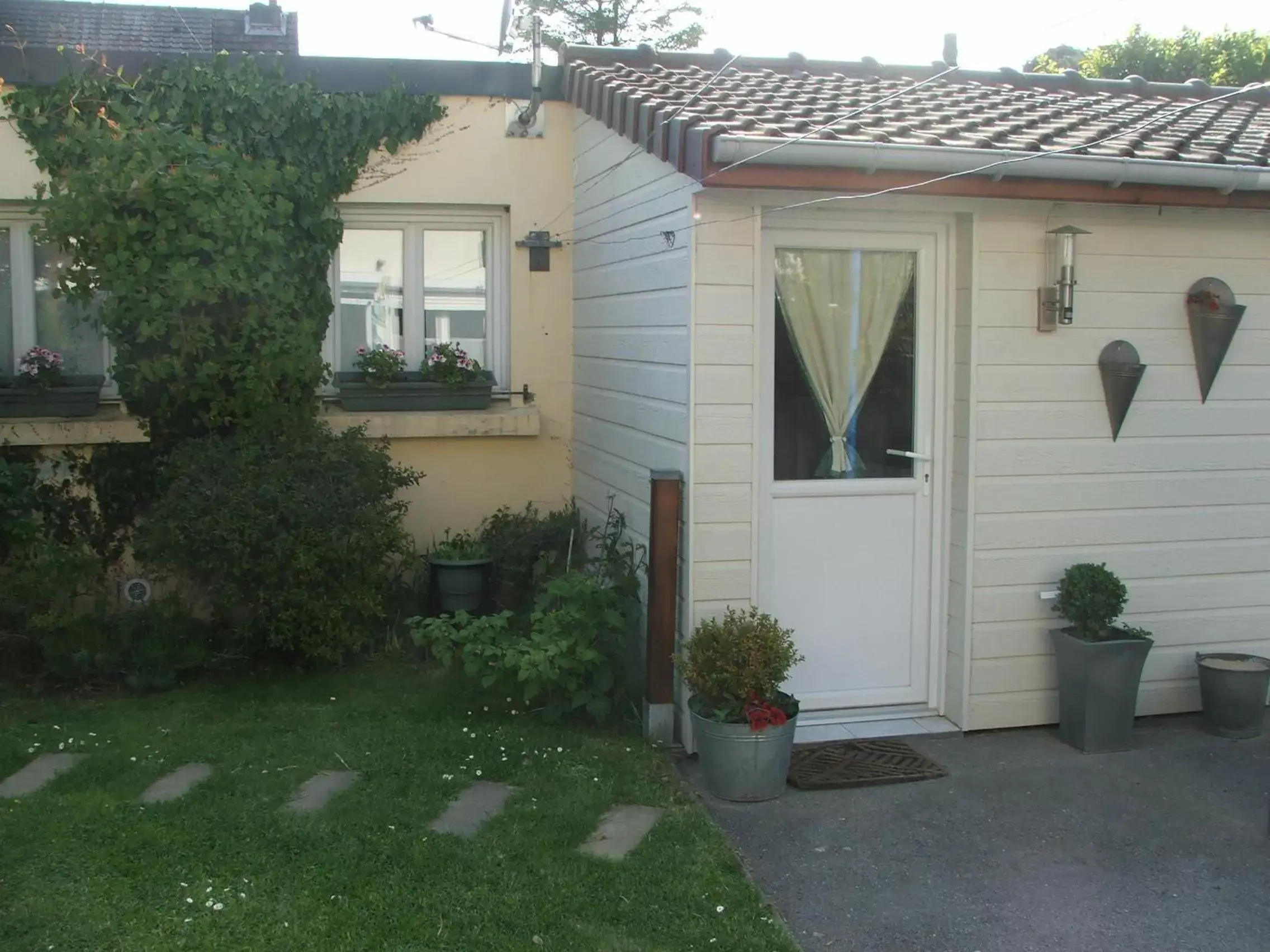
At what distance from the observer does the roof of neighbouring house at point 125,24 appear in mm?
13430

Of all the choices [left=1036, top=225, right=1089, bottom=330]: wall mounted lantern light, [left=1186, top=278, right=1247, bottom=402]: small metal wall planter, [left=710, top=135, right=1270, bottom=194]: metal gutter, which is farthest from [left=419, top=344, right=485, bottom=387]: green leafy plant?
[left=1186, top=278, right=1247, bottom=402]: small metal wall planter

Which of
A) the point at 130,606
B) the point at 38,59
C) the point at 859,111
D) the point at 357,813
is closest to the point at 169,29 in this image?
the point at 38,59

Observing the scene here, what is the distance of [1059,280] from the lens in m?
5.59

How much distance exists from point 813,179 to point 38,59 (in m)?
4.47

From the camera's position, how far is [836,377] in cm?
579

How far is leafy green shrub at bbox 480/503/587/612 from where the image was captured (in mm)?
7016

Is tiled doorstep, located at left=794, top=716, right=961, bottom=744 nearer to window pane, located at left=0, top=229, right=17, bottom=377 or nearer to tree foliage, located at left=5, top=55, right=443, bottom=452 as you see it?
tree foliage, located at left=5, top=55, right=443, bottom=452

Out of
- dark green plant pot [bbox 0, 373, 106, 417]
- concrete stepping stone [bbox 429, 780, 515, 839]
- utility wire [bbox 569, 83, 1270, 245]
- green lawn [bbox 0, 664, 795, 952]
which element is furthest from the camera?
dark green plant pot [bbox 0, 373, 106, 417]

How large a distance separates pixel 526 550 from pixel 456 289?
175cm

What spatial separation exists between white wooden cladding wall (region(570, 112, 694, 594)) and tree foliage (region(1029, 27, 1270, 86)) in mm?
18435

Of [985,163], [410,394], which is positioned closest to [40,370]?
[410,394]

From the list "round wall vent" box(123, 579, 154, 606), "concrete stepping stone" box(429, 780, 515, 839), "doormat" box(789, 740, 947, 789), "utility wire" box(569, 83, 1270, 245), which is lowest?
"doormat" box(789, 740, 947, 789)

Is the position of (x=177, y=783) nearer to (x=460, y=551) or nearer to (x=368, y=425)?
(x=460, y=551)

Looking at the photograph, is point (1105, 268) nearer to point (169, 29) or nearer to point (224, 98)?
point (224, 98)
